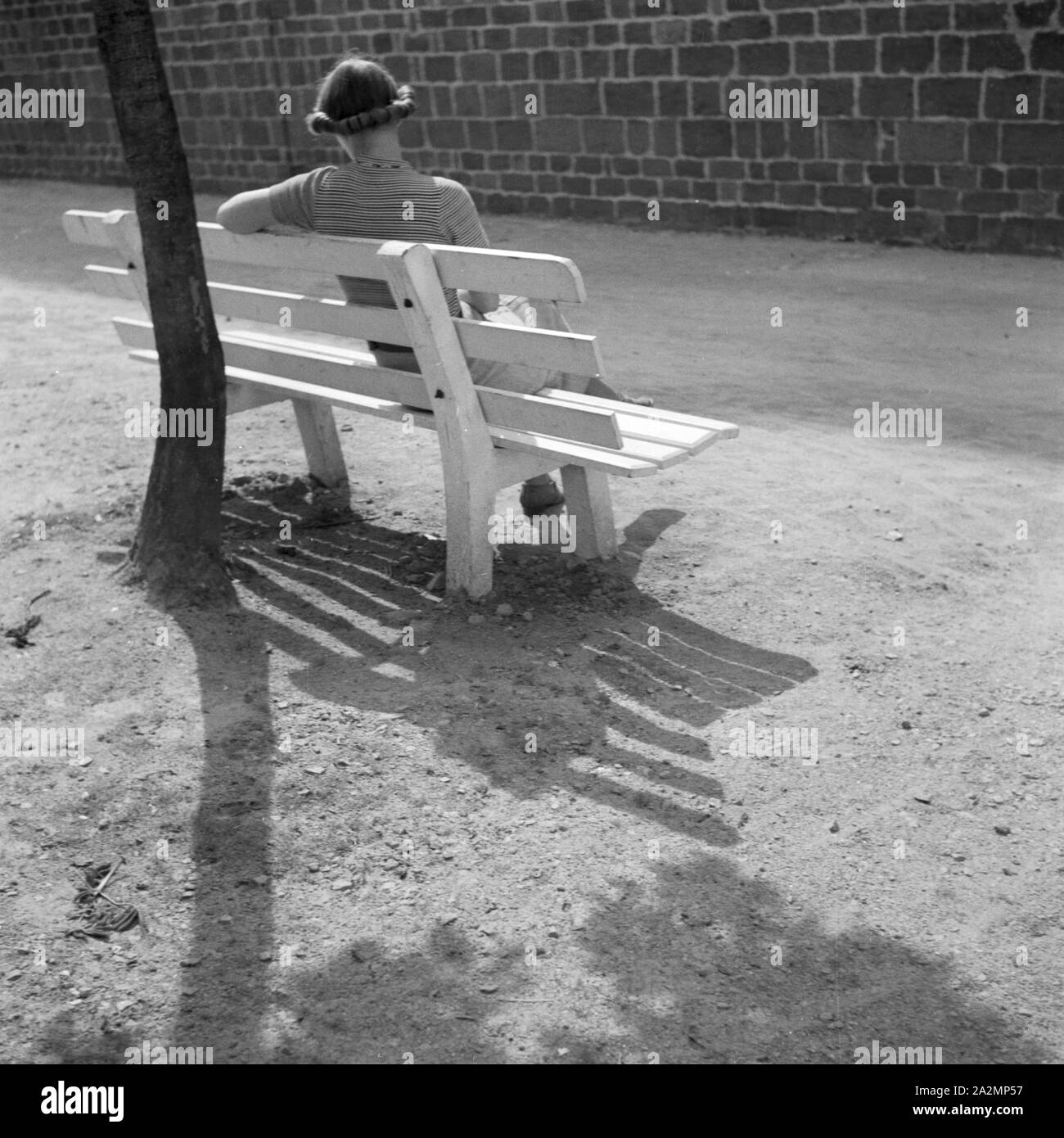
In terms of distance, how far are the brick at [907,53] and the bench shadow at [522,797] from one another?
18.2 ft

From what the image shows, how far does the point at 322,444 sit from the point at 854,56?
5.84m

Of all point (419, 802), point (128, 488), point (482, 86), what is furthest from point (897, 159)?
point (419, 802)

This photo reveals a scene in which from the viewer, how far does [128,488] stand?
538 centimetres

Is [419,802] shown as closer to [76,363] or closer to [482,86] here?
[76,363]

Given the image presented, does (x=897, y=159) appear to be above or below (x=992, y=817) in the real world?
above

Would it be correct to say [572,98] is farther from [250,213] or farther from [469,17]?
[250,213]

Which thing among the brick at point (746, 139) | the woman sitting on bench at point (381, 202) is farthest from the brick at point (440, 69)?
the woman sitting on bench at point (381, 202)

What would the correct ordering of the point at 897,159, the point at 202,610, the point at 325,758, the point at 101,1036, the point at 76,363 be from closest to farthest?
the point at 101,1036 → the point at 325,758 → the point at 202,610 → the point at 76,363 → the point at 897,159

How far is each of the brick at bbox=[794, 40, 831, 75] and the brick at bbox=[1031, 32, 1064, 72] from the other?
1447 mm

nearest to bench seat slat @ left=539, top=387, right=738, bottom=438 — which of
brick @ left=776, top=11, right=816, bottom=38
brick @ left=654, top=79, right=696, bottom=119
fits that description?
brick @ left=776, top=11, right=816, bottom=38

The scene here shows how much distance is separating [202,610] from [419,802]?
1248 mm

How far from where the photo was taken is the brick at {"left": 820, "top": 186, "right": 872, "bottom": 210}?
9.80 m

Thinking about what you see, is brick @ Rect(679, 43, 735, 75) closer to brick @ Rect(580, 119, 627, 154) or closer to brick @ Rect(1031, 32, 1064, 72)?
brick @ Rect(580, 119, 627, 154)

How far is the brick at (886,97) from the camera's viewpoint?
929 cm
